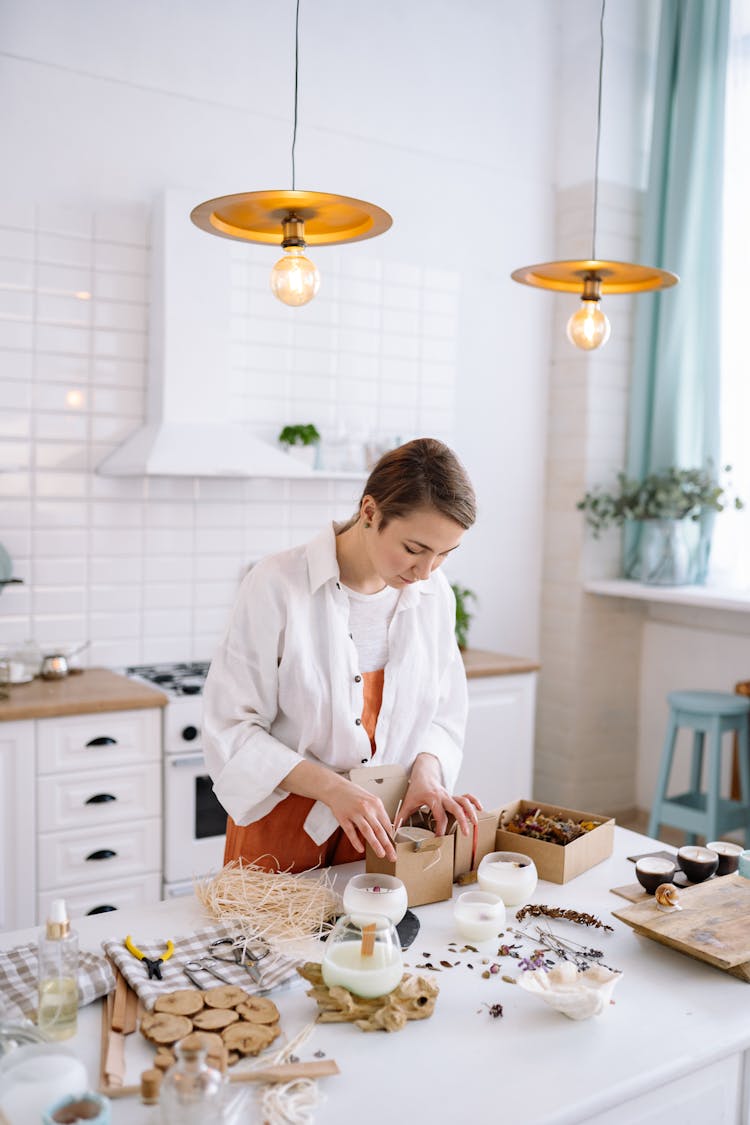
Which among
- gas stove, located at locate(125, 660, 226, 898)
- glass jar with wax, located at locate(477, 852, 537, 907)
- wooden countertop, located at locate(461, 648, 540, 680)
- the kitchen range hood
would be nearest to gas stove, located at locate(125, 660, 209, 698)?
gas stove, located at locate(125, 660, 226, 898)

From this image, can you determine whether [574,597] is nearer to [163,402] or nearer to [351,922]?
[163,402]

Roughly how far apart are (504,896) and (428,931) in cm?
17

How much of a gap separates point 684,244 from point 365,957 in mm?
4157

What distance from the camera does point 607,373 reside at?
509cm

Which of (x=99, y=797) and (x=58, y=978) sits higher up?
(x=58, y=978)

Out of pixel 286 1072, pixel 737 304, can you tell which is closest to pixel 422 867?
pixel 286 1072

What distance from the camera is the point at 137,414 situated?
4027 millimetres

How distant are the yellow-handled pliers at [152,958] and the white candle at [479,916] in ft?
1.62

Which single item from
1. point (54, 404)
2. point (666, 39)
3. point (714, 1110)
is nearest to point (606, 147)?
point (666, 39)

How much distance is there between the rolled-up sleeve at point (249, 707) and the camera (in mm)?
2004

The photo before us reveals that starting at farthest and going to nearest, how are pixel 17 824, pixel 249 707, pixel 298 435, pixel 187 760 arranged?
pixel 298 435 < pixel 187 760 < pixel 17 824 < pixel 249 707

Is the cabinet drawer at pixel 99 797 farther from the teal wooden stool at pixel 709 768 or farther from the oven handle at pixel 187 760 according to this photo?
the teal wooden stool at pixel 709 768

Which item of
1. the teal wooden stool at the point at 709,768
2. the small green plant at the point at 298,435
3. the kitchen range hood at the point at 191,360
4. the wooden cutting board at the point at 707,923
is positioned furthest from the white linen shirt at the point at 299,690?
the teal wooden stool at the point at 709,768

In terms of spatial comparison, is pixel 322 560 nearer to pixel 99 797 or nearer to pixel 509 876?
pixel 509 876
